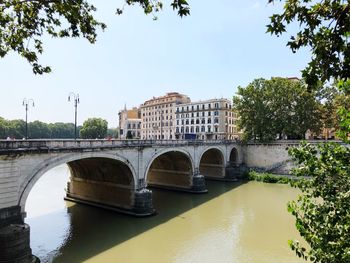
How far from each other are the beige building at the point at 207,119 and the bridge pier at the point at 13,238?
50993mm

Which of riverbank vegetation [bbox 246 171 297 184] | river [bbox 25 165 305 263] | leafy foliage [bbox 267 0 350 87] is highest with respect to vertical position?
leafy foliage [bbox 267 0 350 87]

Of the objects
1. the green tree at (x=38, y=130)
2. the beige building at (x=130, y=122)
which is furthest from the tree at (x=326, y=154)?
the green tree at (x=38, y=130)

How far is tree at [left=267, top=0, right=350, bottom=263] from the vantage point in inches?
178

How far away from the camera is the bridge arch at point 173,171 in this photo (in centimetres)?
3528

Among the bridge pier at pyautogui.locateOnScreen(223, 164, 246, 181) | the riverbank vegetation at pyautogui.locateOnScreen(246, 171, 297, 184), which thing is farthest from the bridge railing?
the riverbank vegetation at pyautogui.locateOnScreen(246, 171, 297, 184)

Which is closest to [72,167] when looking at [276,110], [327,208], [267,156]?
[327,208]

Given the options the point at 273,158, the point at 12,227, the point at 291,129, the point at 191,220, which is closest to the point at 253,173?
the point at 273,158

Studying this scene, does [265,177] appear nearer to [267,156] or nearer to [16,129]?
[267,156]

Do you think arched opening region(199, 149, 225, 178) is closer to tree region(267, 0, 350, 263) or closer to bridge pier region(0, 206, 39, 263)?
bridge pier region(0, 206, 39, 263)

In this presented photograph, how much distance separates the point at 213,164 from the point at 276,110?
1308 cm

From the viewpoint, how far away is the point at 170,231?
20859 millimetres

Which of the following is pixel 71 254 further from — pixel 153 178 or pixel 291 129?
pixel 291 129

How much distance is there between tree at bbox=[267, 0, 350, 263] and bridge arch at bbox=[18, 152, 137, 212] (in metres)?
14.0

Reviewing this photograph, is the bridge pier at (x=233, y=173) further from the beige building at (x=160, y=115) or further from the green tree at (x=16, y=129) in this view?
the green tree at (x=16, y=129)
